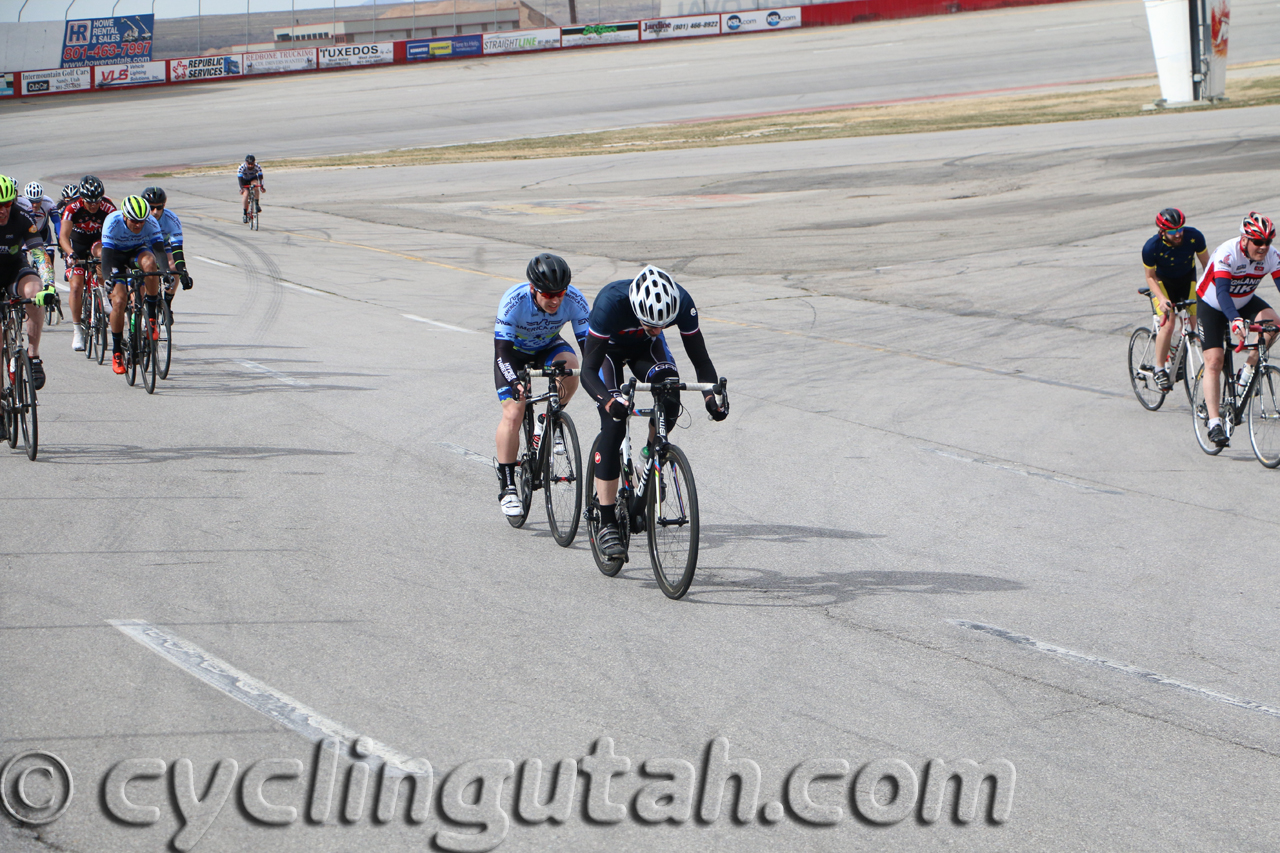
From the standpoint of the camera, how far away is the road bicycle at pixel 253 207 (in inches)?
1184

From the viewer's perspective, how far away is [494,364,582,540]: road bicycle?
27.1ft

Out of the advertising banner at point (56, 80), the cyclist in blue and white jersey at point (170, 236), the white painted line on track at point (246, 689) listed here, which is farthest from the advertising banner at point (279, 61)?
the white painted line on track at point (246, 689)

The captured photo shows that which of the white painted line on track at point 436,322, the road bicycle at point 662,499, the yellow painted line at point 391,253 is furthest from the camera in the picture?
the yellow painted line at point 391,253

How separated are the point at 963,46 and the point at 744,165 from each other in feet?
97.7

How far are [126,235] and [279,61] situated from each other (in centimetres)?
5999

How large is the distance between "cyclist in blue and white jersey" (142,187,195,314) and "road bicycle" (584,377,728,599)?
7.49 metres

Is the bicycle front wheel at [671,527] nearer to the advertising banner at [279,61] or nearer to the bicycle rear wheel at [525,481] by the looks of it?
the bicycle rear wheel at [525,481]

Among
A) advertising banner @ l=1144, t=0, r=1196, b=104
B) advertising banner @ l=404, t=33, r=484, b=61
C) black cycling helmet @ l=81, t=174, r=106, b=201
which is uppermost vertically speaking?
advertising banner @ l=404, t=33, r=484, b=61

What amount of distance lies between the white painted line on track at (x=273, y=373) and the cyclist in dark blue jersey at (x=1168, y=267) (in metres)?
8.86

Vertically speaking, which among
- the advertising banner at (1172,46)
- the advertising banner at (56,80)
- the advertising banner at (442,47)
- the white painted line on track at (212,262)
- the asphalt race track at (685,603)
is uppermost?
the advertising banner at (442,47)

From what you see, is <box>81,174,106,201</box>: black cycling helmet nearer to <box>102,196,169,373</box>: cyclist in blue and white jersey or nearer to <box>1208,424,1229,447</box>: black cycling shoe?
<box>102,196,169,373</box>: cyclist in blue and white jersey

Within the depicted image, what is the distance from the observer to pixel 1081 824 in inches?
183

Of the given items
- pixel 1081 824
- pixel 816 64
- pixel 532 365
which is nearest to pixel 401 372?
pixel 532 365

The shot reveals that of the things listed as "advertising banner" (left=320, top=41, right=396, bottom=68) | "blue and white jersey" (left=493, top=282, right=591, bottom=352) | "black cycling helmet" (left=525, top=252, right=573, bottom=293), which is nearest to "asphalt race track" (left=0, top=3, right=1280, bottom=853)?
"blue and white jersey" (left=493, top=282, right=591, bottom=352)
